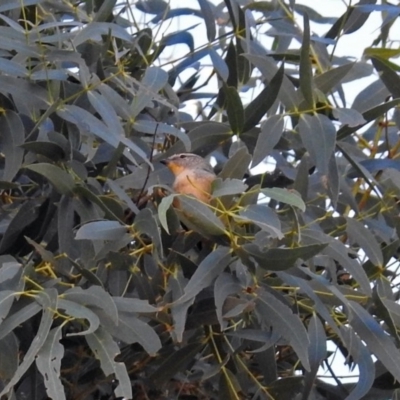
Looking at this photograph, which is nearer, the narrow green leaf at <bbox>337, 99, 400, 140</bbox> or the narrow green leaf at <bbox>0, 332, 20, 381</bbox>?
the narrow green leaf at <bbox>0, 332, 20, 381</bbox>

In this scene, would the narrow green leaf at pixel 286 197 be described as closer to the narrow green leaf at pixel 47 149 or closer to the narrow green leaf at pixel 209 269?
the narrow green leaf at pixel 209 269

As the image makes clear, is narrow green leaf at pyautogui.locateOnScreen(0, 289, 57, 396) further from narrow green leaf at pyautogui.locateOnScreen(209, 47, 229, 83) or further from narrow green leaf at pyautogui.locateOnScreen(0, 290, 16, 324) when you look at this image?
narrow green leaf at pyautogui.locateOnScreen(209, 47, 229, 83)

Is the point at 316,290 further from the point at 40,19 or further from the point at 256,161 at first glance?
the point at 40,19

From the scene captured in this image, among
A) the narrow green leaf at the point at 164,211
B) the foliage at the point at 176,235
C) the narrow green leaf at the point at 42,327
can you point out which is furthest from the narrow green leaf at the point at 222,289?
the narrow green leaf at the point at 42,327

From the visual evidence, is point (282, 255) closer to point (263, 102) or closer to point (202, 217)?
point (202, 217)

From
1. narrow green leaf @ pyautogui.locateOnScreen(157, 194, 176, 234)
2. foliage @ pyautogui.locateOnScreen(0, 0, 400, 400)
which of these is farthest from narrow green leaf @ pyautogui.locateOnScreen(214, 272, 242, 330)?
narrow green leaf @ pyautogui.locateOnScreen(157, 194, 176, 234)

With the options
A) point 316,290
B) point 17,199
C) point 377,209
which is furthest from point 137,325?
point 377,209

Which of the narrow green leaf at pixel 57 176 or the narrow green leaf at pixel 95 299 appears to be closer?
the narrow green leaf at pixel 95 299

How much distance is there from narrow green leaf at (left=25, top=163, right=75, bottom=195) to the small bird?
0.77 ft

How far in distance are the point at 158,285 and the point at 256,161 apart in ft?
0.76

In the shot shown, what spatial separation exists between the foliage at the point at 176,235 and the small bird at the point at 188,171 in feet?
0.10

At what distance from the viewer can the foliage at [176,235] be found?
1.20 m

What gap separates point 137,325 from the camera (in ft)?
3.97

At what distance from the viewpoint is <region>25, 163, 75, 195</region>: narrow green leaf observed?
50.1 inches
